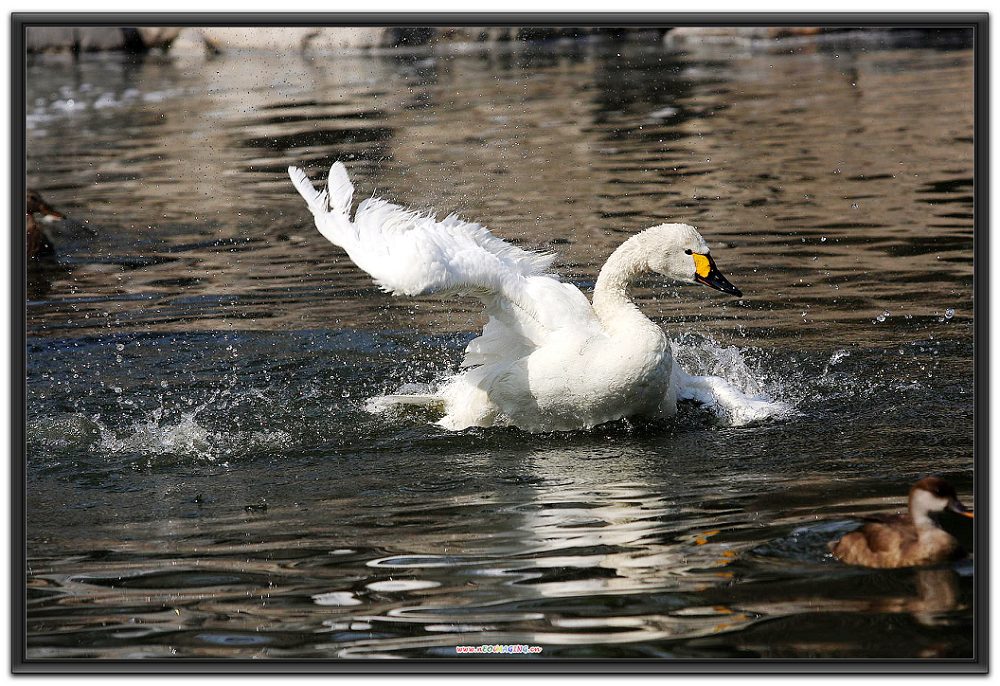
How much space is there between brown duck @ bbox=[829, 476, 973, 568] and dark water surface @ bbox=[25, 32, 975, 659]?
5.5 inches

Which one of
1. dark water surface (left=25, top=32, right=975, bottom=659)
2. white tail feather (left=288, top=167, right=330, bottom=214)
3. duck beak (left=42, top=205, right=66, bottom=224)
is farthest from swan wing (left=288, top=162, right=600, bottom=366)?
duck beak (left=42, top=205, right=66, bottom=224)

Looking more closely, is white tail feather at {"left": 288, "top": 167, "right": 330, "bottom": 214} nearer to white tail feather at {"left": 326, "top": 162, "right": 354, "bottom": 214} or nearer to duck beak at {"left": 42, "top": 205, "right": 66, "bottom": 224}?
white tail feather at {"left": 326, "top": 162, "right": 354, "bottom": 214}

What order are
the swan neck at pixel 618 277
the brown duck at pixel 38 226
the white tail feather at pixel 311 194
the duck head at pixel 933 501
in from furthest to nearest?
the brown duck at pixel 38 226
the white tail feather at pixel 311 194
the swan neck at pixel 618 277
the duck head at pixel 933 501

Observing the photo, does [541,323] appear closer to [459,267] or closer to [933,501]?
[459,267]

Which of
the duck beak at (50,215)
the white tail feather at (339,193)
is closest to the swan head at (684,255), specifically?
the white tail feather at (339,193)

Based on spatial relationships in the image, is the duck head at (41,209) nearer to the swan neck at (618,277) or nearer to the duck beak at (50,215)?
the duck beak at (50,215)

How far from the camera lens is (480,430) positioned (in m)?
7.74

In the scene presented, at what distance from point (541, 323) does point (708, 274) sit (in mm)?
943

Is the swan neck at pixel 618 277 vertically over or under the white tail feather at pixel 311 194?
under

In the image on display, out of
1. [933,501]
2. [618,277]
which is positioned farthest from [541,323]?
[933,501]

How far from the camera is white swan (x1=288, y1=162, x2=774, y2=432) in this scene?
7152 millimetres

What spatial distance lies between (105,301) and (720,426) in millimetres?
5622

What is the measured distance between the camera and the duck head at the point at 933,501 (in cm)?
530

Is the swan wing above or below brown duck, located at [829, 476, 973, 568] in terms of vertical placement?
above
